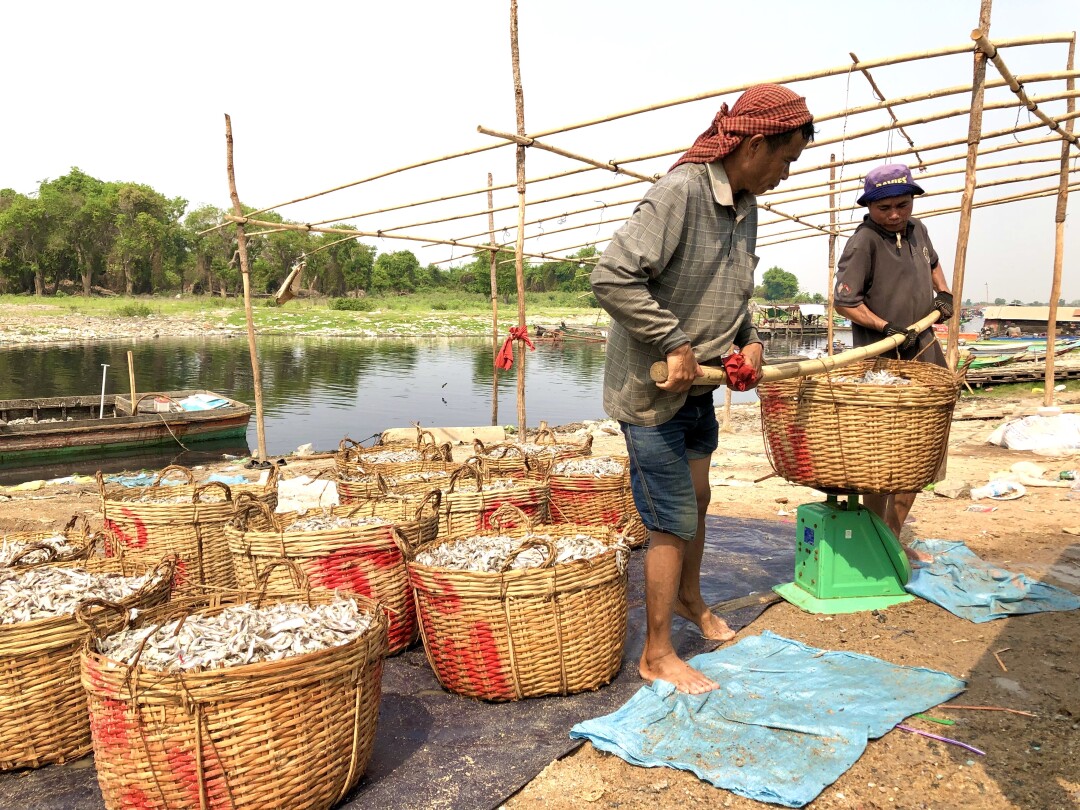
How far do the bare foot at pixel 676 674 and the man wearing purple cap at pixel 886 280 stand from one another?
1.51 metres

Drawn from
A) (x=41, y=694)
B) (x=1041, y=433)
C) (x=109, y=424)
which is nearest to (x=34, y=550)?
(x=41, y=694)

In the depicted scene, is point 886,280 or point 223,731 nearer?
point 223,731

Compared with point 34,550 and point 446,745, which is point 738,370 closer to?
point 446,745

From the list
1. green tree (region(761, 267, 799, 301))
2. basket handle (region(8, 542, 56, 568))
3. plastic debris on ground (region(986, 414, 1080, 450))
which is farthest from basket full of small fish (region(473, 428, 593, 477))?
green tree (region(761, 267, 799, 301))

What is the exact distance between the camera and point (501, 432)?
11.4 meters

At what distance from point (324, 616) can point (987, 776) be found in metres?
2.01

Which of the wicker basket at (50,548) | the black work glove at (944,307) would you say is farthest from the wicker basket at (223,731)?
the black work glove at (944,307)

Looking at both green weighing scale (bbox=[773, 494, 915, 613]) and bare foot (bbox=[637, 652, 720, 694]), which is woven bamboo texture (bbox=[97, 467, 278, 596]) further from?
green weighing scale (bbox=[773, 494, 915, 613])

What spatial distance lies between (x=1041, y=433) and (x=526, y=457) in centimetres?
654

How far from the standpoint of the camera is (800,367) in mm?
3055

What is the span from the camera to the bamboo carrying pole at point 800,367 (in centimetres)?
264

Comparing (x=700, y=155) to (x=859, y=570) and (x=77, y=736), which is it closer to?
(x=859, y=570)

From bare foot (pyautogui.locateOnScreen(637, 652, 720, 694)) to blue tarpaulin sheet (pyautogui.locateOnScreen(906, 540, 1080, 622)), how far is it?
1.38 metres

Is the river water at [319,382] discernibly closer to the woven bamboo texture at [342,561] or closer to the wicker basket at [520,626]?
the woven bamboo texture at [342,561]
